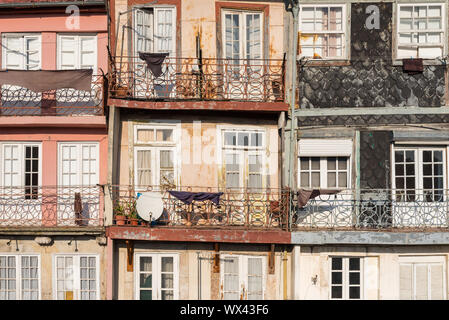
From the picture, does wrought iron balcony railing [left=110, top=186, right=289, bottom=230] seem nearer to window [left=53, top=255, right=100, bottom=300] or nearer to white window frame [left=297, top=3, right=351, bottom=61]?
window [left=53, top=255, right=100, bottom=300]

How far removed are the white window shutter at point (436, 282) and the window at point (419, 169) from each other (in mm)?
1838

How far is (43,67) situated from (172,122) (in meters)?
4.07

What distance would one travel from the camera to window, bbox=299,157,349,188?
19.6 metres

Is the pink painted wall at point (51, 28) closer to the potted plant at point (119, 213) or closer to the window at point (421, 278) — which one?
the potted plant at point (119, 213)

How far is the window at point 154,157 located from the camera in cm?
1984

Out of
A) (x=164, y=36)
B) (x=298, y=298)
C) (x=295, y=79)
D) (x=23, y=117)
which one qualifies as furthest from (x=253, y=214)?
(x=23, y=117)

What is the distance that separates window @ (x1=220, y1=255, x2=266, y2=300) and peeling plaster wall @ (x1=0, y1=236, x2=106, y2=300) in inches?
132

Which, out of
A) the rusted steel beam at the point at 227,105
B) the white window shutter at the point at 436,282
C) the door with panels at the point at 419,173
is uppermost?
the rusted steel beam at the point at 227,105

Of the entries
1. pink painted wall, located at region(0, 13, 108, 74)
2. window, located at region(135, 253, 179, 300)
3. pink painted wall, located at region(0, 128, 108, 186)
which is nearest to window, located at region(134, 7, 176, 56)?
pink painted wall, located at region(0, 13, 108, 74)

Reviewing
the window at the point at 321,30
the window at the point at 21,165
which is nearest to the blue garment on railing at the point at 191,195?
the window at the point at 21,165

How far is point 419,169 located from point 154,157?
731 centimetres

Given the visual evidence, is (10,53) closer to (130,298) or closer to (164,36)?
(164,36)

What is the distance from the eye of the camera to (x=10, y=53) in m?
20.5

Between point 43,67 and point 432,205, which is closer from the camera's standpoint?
point 432,205
